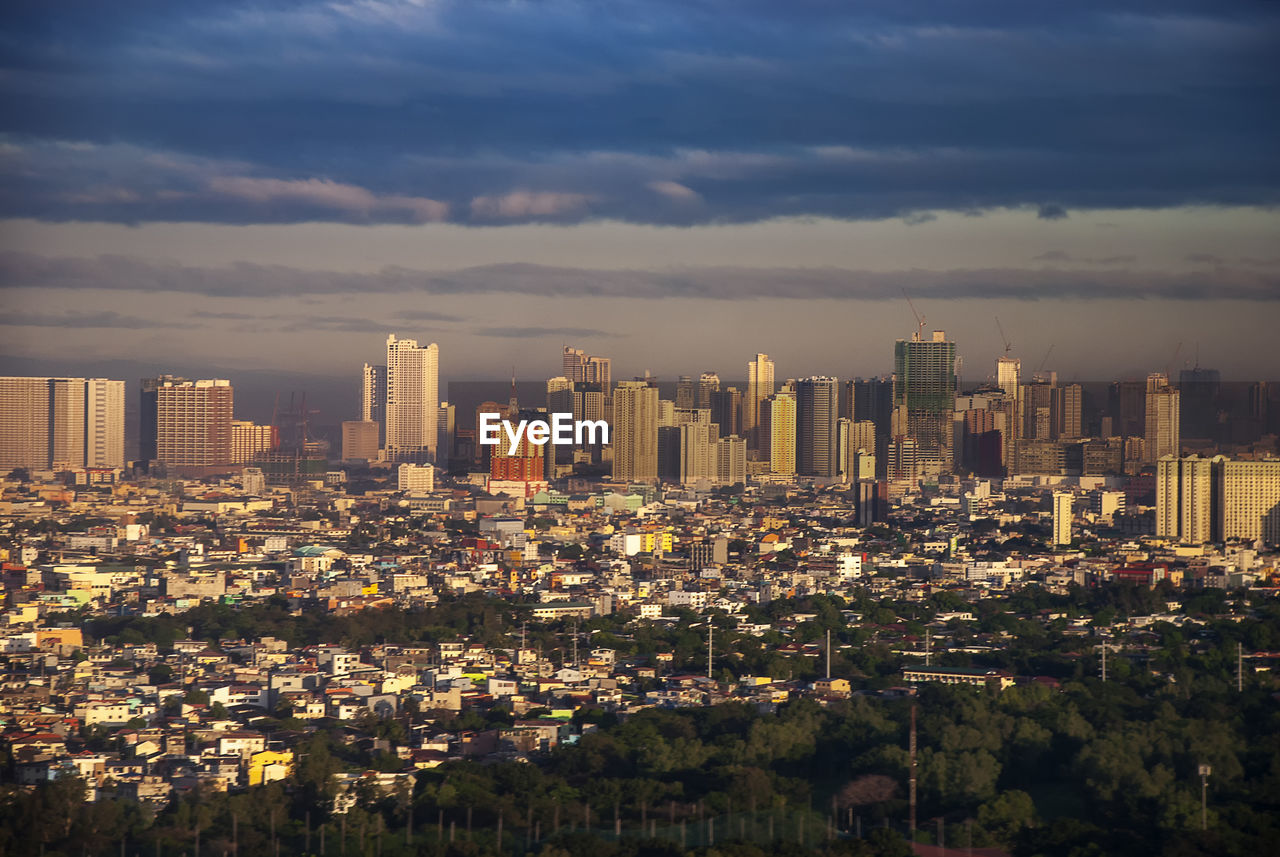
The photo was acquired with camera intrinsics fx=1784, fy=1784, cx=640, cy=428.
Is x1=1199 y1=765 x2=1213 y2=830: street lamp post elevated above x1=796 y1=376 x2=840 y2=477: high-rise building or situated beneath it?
situated beneath

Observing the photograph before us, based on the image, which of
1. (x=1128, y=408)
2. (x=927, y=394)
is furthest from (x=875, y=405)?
(x=1128, y=408)

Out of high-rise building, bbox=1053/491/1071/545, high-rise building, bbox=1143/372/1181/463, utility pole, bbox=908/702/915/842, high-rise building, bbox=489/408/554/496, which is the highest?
high-rise building, bbox=1143/372/1181/463

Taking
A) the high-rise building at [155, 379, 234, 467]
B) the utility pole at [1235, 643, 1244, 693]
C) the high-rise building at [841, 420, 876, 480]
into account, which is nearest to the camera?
the utility pole at [1235, 643, 1244, 693]

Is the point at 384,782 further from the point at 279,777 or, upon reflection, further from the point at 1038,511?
the point at 1038,511

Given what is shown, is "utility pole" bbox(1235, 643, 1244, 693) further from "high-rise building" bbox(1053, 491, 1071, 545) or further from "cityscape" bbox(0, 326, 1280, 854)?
"high-rise building" bbox(1053, 491, 1071, 545)

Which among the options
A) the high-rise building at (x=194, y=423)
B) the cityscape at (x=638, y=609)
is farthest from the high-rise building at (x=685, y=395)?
the high-rise building at (x=194, y=423)

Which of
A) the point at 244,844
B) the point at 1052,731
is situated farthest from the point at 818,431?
the point at 244,844

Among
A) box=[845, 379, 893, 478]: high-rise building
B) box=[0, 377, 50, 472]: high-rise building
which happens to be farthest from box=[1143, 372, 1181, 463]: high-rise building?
box=[0, 377, 50, 472]: high-rise building
